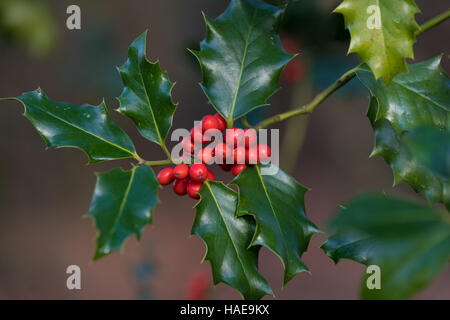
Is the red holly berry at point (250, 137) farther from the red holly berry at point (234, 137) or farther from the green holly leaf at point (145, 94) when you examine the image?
the green holly leaf at point (145, 94)

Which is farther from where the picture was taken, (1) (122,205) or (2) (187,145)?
(2) (187,145)

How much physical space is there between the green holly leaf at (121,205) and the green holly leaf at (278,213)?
15 cm

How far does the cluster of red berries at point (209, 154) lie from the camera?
836 millimetres

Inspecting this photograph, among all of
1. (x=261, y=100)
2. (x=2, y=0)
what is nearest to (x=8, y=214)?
(x=2, y=0)

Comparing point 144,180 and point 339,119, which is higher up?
point 339,119

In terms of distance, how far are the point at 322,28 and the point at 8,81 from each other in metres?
3.50

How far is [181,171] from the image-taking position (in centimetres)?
84

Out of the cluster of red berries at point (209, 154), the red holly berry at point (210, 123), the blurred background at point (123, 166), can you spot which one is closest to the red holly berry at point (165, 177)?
the cluster of red berries at point (209, 154)

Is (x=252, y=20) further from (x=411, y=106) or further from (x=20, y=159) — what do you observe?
(x=20, y=159)

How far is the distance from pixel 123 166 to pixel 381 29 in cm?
346

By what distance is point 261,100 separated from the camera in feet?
2.97

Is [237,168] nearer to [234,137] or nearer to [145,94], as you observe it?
[234,137]

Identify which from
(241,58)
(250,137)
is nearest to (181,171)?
(250,137)

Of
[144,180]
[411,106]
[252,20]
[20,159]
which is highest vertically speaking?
[20,159]
